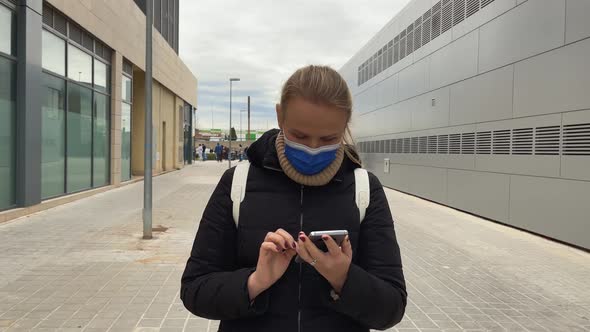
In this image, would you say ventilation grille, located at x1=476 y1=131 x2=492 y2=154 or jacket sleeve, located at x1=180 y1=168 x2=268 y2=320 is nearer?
jacket sleeve, located at x1=180 y1=168 x2=268 y2=320

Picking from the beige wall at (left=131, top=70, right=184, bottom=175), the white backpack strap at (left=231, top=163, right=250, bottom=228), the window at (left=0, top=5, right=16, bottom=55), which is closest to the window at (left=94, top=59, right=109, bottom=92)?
the window at (left=0, top=5, right=16, bottom=55)

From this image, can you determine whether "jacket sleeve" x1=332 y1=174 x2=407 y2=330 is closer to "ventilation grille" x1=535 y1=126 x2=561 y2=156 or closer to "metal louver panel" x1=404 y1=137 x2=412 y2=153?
→ "ventilation grille" x1=535 y1=126 x2=561 y2=156

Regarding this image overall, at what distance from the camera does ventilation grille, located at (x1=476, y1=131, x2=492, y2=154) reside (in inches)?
459

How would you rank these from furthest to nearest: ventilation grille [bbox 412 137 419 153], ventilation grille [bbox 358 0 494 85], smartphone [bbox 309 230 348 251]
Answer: ventilation grille [bbox 412 137 419 153] → ventilation grille [bbox 358 0 494 85] → smartphone [bbox 309 230 348 251]

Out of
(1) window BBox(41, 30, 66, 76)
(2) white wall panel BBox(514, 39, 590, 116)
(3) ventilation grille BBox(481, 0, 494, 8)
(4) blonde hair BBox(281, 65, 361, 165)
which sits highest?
(3) ventilation grille BBox(481, 0, 494, 8)

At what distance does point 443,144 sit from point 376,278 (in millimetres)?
13923

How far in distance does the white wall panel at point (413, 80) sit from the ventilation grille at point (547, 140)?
712cm

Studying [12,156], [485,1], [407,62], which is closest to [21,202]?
[12,156]

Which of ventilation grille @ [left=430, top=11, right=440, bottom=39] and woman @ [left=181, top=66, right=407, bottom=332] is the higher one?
ventilation grille @ [left=430, top=11, right=440, bottom=39]

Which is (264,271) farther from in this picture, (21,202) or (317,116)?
(21,202)

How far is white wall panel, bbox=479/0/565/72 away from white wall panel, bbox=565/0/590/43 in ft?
0.54

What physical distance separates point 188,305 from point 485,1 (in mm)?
12373

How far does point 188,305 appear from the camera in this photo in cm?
156

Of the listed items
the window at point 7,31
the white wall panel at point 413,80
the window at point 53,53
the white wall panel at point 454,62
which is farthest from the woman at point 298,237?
the white wall panel at point 413,80
